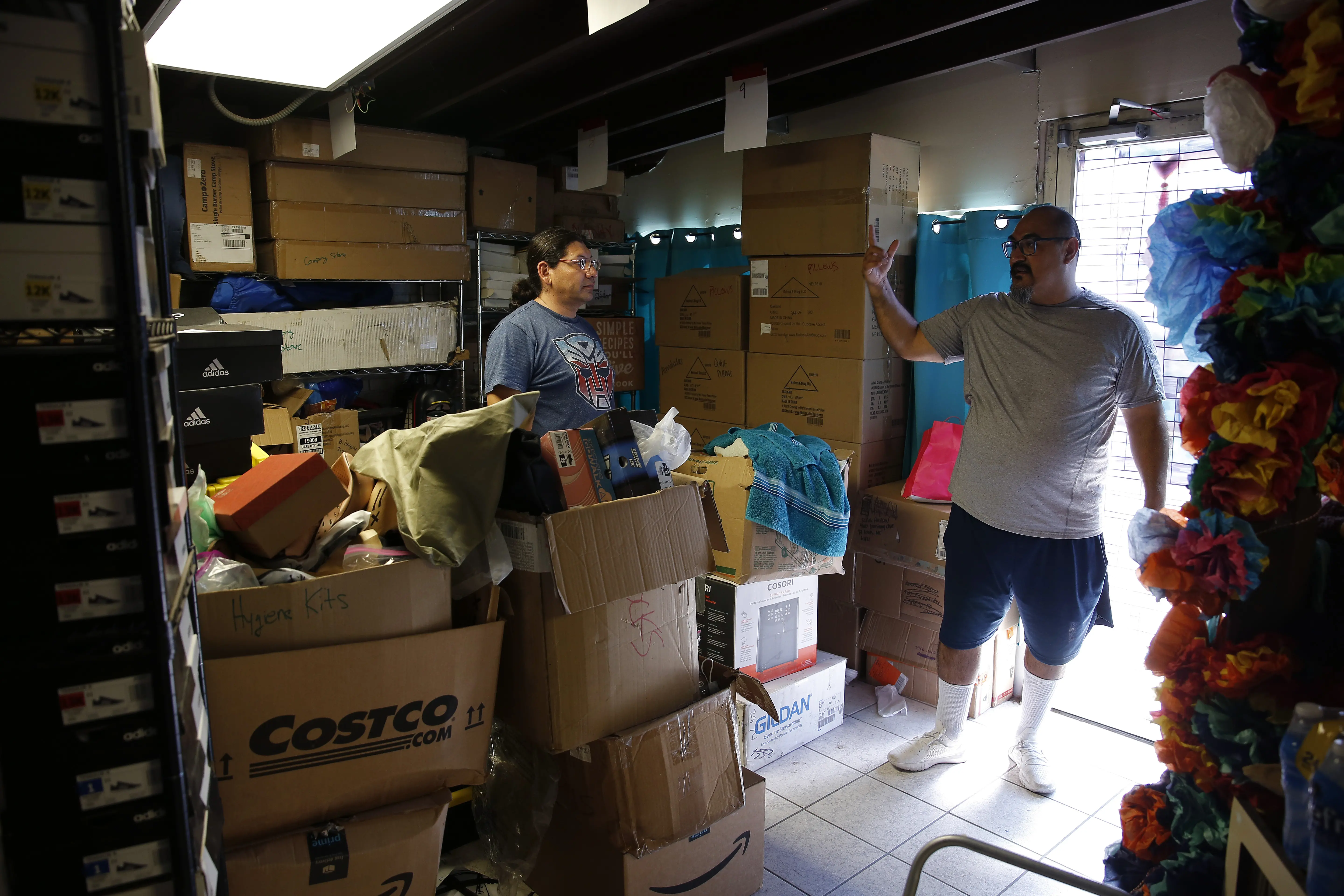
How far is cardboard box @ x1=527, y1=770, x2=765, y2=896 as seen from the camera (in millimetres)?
1823

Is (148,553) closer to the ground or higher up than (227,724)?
higher up

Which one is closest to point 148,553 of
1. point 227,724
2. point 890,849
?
point 227,724

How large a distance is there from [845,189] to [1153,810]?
7.64 ft

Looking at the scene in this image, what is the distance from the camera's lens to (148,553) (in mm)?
1023

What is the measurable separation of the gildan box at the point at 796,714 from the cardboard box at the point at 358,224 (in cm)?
240

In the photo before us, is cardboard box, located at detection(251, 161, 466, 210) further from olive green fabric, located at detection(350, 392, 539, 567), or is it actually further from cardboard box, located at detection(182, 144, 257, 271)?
olive green fabric, located at detection(350, 392, 539, 567)

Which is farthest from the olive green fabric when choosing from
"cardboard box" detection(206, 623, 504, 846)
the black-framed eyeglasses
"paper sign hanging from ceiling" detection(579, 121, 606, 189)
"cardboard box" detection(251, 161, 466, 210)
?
"paper sign hanging from ceiling" detection(579, 121, 606, 189)

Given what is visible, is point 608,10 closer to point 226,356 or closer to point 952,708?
point 226,356

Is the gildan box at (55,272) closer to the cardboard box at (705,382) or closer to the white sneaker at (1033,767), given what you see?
the white sneaker at (1033,767)

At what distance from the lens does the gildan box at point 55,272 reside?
0.94m

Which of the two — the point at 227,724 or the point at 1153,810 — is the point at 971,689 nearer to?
the point at 1153,810

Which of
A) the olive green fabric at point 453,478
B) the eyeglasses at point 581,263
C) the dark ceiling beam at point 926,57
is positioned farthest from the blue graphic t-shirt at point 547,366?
the dark ceiling beam at point 926,57

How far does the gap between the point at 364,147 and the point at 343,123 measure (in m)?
0.40

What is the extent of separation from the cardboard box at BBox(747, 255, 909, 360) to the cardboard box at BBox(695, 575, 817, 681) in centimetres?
92
